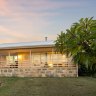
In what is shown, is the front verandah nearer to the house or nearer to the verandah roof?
the house

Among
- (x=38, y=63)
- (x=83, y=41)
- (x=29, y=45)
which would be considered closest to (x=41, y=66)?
(x=38, y=63)

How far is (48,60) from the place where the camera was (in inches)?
1331

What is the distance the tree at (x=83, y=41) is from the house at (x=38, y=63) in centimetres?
1442

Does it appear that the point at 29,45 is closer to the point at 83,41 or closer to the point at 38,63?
the point at 38,63

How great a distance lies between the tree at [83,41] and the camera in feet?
44.1

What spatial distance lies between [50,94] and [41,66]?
1335 centimetres

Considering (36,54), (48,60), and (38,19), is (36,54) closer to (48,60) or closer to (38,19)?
(48,60)

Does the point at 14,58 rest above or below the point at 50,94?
above

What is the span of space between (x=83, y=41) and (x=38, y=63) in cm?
1848

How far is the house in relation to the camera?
30.1 metres

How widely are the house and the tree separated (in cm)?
1442

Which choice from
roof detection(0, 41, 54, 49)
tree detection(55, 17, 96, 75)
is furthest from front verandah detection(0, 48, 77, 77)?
tree detection(55, 17, 96, 75)

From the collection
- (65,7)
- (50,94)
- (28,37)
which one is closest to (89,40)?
(50,94)

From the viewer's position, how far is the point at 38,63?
31.9m
